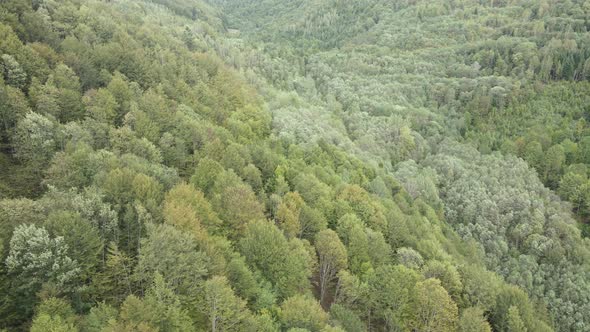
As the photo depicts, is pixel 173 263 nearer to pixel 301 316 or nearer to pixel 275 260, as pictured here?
pixel 301 316

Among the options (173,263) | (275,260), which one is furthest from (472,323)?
(173,263)

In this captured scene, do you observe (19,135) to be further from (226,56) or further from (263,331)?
(226,56)

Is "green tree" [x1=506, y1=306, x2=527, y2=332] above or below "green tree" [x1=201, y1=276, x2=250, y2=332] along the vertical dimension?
below

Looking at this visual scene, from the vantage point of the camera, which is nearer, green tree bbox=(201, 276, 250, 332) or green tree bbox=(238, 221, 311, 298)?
green tree bbox=(201, 276, 250, 332)

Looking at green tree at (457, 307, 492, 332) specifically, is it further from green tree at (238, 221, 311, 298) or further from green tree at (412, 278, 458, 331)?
green tree at (238, 221, 311, 298)

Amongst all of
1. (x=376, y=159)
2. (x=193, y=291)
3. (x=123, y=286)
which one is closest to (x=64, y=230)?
(x=123, y=286)

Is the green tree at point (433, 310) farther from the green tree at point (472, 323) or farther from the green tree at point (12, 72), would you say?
the green tree at point (12, 72)

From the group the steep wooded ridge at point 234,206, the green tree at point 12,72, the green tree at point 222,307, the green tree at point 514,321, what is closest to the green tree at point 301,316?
the steep wooded ridge at point 234,206

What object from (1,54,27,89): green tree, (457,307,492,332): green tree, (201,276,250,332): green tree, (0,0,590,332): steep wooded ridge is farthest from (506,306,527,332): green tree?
(1,54,27,89): green tree
